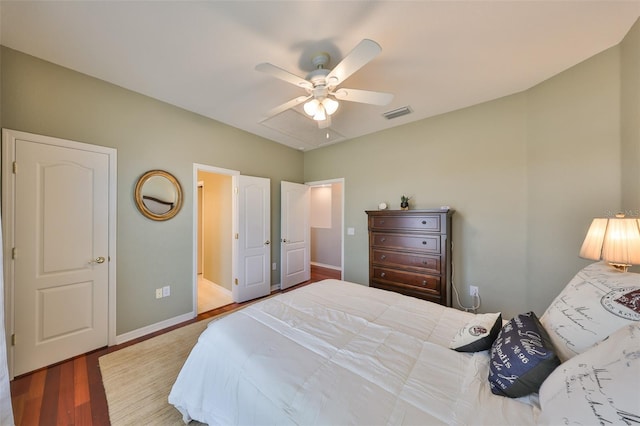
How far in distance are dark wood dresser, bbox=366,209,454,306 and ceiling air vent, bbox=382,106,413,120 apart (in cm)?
134

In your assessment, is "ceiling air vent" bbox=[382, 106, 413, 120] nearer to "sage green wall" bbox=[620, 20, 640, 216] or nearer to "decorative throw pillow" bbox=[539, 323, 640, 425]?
"sage green wall" bbox=[620, 20, 640, 216]

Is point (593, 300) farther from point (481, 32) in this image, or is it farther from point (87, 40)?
point (87, 40)

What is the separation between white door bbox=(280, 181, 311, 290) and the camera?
13.7 ft

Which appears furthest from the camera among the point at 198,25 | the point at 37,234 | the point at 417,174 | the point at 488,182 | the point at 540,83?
the point at 417,174

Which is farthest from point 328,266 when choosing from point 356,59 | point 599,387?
point 599,387

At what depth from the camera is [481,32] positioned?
171cm

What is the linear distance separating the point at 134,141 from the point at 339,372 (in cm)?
313

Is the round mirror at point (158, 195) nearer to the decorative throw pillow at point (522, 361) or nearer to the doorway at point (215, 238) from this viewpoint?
the doorway at point (215, 238)

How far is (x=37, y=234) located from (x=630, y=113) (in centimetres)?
508

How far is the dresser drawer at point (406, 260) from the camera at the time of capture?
8.83 feet

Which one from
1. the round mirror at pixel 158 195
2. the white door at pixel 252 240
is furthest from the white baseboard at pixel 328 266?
the round mirror at pixel 158 195

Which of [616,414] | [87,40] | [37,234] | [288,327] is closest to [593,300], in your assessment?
[616,414]

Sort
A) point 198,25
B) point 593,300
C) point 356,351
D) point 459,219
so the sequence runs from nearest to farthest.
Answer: point 593,300 → point 356,351 → point 198,25 → point 459,219

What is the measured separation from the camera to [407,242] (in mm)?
2881
